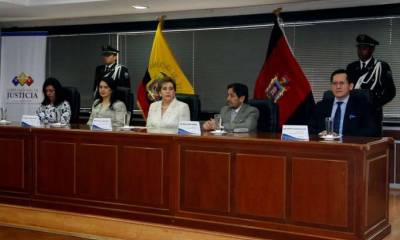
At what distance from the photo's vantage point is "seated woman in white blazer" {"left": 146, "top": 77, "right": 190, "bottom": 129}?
4.23 meters

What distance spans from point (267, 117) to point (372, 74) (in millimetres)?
1370

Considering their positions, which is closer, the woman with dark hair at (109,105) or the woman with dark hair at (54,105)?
the woman with dark hair at (109,105)

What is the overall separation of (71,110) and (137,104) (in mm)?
1416

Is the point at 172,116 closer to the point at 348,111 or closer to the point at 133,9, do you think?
the point at 348,111

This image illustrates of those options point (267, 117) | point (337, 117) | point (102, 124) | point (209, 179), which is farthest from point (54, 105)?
point (337, 117)

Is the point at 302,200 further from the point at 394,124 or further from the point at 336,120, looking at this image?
the point at 394,124

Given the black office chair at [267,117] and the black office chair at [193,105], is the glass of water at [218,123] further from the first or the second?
the black office chair at [193,105]

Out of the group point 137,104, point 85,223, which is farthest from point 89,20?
point 85,223

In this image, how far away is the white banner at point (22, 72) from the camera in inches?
288

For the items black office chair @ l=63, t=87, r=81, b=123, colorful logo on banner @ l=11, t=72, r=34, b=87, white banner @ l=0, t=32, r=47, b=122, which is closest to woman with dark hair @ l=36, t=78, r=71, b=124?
black office chair @ l=63, t=87, r=81, b=123

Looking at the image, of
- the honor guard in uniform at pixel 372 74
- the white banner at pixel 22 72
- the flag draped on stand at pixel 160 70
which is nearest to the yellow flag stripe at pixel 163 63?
the flag draped on stand at pixel 160 70

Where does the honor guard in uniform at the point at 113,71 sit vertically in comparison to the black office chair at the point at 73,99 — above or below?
above

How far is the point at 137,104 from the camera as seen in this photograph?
6539 mm

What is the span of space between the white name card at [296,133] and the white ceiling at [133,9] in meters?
2.68
